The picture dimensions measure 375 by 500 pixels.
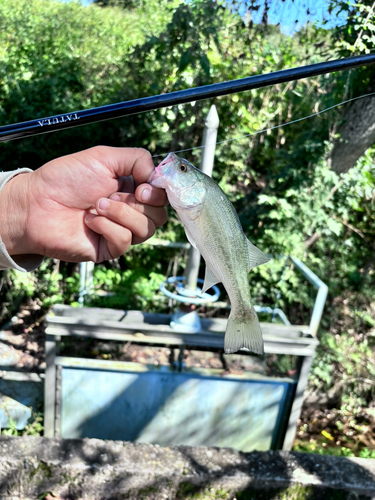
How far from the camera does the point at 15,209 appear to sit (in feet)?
5.27

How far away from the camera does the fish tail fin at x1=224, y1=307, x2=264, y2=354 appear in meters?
1.18

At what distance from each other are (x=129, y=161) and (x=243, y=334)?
2.42ft

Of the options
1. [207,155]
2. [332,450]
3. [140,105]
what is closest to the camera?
[140,105]

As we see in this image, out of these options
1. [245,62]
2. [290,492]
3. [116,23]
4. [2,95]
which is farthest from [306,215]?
[116,23]

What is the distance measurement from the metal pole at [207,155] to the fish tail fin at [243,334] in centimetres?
170

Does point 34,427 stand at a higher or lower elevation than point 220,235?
lower

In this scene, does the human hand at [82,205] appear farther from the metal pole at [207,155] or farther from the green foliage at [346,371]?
the green foliage at [346,371]

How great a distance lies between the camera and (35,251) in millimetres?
1661

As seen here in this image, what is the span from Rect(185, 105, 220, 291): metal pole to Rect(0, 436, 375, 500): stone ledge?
127 cm

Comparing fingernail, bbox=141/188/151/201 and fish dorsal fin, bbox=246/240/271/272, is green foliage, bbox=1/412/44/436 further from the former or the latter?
fish dorsal fin, bbox=246/240/271/272

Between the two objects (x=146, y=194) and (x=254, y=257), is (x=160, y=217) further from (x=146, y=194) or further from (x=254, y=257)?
(x=254, y=257)

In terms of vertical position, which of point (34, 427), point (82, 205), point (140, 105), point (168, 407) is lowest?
point (34, 427)

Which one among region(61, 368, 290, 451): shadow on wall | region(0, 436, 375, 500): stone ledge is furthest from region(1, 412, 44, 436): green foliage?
region(0, 436, 375, 500): stone ledge

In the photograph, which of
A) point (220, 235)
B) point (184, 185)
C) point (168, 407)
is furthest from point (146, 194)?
point (168, 407)
